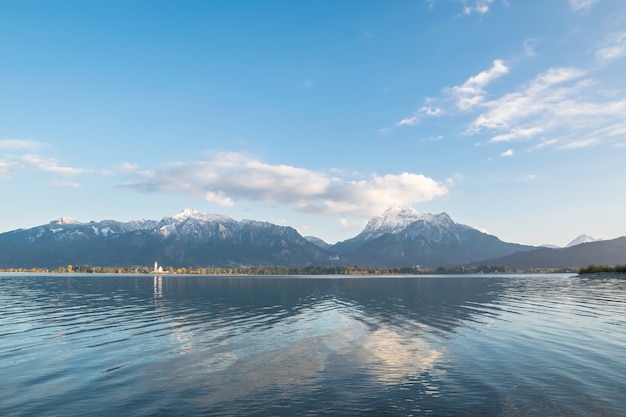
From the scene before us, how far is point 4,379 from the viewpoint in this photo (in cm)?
3259

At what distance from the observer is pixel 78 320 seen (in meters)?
69.5

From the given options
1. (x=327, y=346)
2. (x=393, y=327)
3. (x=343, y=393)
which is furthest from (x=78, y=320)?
(x=343, y=393)

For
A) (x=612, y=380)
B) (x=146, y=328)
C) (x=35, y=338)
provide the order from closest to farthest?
1. (x=612, y=380)
2. (x=35, y=338)
3. (x=146, y=328)

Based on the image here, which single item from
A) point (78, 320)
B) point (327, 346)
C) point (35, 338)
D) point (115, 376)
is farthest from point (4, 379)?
point (78, 320)

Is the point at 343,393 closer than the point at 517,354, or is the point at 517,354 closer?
the point at 343,393

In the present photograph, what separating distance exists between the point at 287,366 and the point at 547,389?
2139 cm

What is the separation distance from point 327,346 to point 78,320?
4802 cm

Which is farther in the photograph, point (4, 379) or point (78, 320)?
point (78, 320)

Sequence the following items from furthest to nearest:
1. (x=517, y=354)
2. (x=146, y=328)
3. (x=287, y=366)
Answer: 1. (x=146, y=328)
2. (x=517, y=354)
3. (x=287, y=366)

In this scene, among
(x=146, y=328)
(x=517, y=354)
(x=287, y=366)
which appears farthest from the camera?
(x=146, y=328)

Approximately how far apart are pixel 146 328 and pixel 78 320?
17825 mm

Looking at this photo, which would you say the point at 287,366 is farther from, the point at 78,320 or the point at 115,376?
the point at 78,320

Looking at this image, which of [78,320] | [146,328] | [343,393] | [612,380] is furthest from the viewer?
[78,320]

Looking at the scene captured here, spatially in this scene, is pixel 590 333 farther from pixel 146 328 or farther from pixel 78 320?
pixel 78 320
